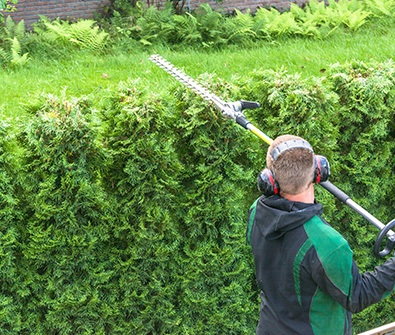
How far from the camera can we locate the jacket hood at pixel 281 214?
3.03m

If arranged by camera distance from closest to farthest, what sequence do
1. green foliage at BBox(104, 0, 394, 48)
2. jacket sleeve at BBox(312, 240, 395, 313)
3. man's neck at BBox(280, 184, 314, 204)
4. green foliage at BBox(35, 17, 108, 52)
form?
jacket sleeve at BBox(312, 240, 395, 313)
man's neck at BBox(280, 184, 314, 204)
green foliage at BBox(35, 17, 108, 52)
green foliage at BBox(104, 0, 394, 48)

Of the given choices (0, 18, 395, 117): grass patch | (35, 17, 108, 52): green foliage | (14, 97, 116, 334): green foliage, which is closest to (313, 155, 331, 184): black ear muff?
(14, 97, 116, 334): green foliage

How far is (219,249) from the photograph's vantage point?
4844mm

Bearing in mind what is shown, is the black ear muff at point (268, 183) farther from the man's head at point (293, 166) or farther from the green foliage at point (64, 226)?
the green foliage at point (64, 226)

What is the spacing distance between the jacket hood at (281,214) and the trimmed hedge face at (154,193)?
141cm

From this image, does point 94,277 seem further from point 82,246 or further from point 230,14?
point 230,14

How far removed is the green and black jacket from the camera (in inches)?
117

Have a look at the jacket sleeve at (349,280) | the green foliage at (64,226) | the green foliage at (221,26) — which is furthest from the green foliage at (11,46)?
the jacket sleeve at (349,280)

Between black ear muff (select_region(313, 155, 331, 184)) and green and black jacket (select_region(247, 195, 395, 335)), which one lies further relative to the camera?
black ear muff (select_region(313, 155, 331, 184))

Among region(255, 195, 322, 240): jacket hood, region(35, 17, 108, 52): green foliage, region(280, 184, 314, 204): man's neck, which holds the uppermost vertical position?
region(280, 184, 314, 204): man's neck

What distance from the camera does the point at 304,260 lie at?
303cm

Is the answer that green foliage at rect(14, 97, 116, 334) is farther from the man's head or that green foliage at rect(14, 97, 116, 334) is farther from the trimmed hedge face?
the man's head

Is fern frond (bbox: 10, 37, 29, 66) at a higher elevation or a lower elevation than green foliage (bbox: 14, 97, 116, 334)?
lower

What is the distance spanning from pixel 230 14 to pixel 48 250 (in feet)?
30.7
